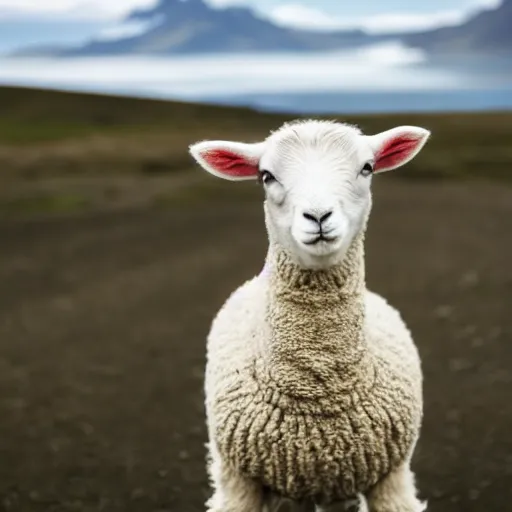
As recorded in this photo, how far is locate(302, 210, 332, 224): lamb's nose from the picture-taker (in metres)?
3.25

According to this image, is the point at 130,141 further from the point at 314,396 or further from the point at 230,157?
the point at 314,396

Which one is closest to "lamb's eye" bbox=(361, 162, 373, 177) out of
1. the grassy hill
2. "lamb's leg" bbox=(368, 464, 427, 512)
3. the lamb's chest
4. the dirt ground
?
the lamb's chest

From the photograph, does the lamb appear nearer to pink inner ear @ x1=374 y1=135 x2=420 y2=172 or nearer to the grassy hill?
pink inner ear @ x1=374 y1=135 x2=420 y2=172

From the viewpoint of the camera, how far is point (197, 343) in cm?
895

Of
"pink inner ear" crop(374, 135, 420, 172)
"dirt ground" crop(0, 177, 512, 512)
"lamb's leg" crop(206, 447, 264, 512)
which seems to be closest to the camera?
"pink inner ear" crop(374, 135, 420, 172)

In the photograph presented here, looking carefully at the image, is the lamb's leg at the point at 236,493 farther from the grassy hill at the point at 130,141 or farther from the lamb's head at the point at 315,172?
the grassy hill at the point at 130,141

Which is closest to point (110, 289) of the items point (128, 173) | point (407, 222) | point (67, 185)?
point (407, 222)

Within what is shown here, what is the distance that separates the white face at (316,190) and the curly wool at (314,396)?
177mm

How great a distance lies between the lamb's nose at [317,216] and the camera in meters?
3.25

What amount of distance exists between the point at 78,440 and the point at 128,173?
19.7 metres

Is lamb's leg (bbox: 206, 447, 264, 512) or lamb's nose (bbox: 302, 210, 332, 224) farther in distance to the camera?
lamb's leg (bbox: 206, 447, 264, 512)

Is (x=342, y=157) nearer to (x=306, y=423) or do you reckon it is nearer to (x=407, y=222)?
(x=306, y=423)

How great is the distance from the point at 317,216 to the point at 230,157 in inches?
27.0

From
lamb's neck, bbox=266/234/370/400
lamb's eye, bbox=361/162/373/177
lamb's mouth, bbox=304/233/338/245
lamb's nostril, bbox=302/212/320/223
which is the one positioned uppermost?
lamb's eye, bbox=361/162/373/177
